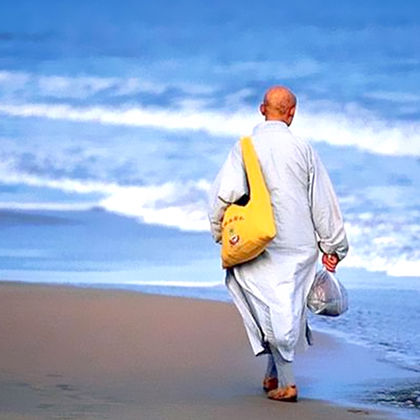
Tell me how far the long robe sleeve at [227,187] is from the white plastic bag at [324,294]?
1.74 feet

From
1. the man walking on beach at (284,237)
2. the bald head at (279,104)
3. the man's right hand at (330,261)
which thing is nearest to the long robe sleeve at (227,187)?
the man walking on beach at (284,237)

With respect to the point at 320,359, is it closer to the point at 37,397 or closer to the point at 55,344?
the point at 55,344

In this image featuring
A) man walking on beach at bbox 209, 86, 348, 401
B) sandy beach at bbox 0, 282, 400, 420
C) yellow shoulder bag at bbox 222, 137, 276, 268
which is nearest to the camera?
sandy beach at bbox 0, 282, 400, 420

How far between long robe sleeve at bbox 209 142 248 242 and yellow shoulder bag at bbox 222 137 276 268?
33mm

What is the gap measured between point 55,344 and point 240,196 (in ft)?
7.15

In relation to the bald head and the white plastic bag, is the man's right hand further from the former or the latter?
the bald head

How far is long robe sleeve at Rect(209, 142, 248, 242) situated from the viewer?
6.23m

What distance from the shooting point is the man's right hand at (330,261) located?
6391mm

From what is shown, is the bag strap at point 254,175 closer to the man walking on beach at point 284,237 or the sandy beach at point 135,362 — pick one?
the man walking on beach at point 284,237

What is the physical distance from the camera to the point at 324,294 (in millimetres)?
6328

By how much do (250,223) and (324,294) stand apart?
0.57 m

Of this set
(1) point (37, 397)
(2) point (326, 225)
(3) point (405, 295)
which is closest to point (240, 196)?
(2) point (326, 225)

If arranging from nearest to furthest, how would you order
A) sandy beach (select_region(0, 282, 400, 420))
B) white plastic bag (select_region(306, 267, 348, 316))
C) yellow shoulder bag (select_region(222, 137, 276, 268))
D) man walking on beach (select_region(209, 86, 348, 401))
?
1. sandy beach (select_region(0, 282, 400, 420))
2. yellow shoulder bag (select_region(222, 137, 276, 268))
3. man walking on beach (select_region(209, 86, 348, 401))
4. white plastic bag (select_region(306, 267, 348, 316))

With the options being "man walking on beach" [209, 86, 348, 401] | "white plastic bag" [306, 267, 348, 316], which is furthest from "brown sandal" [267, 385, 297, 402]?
"white plastic bag" [306, 267, 348, 316]
